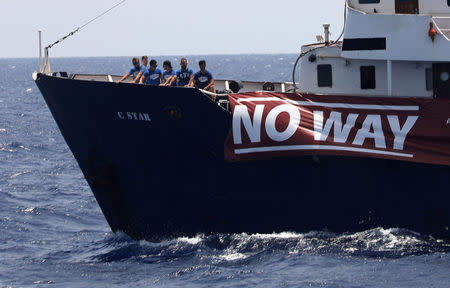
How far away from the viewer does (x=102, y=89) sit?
80.5 feet

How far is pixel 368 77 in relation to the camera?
2455 cm

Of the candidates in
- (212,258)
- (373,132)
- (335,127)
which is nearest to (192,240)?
(212,258)

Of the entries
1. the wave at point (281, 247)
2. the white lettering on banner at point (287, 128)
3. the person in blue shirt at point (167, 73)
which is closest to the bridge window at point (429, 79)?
the white lettering on banner at point (287, 128)

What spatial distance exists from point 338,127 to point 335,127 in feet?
0.23

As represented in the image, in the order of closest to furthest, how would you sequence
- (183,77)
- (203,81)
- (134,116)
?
(134,116)
(203,81)
(183,77)

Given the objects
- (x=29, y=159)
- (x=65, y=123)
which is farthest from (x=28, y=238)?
(x=29, y=159)

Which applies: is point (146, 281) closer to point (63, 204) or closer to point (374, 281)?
point (374, 281)

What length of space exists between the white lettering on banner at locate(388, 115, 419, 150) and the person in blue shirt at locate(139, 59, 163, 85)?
20.8ft

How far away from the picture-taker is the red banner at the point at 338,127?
2277cm

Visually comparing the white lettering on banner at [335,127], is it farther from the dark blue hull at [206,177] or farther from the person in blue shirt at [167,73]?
the person in blue shirt at [167,73]

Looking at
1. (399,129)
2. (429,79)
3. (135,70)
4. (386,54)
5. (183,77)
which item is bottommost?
(399,129)

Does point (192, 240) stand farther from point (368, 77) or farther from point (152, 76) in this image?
point (368, 77)

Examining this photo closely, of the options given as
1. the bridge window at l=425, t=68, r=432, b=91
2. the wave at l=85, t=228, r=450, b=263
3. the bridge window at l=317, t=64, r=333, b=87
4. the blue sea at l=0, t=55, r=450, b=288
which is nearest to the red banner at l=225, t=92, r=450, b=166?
the bridge window at l=425, t=68, r=432, b=91

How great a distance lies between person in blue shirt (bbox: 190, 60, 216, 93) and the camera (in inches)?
974
